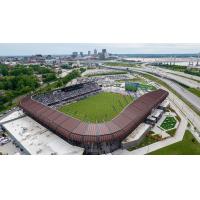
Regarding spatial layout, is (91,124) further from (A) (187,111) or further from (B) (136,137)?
(A) (187,111)

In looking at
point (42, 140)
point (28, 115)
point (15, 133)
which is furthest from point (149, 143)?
point (28, 115)

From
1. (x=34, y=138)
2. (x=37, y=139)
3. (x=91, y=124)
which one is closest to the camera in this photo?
(x=91, y=124)

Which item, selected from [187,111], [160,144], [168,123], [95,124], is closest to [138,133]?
[160,144]

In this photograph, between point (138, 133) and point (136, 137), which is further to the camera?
point (138, 133)

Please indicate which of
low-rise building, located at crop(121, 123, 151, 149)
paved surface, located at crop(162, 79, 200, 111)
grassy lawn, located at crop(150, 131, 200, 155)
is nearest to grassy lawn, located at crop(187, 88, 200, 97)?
paved surface, located at crop(162, 79, 200, 111)

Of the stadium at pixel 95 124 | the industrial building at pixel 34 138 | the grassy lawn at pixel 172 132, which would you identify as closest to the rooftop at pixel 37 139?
the industrial building at pixel 34 138

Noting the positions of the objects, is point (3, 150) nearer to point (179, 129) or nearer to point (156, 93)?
point (179, 129)

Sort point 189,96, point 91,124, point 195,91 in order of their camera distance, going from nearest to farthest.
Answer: point 91,124, point 189,96, point 195,91
